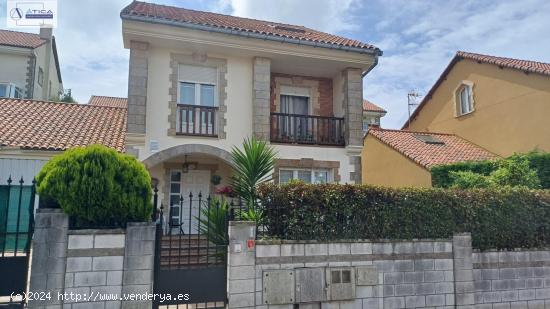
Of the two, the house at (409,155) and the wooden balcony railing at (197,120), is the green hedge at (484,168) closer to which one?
the house at (409,155)

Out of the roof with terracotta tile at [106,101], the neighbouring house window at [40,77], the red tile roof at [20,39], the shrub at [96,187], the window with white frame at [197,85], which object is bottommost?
the shrub at [96,187]

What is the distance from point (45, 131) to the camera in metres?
11.1

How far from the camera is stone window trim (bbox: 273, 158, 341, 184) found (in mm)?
11016

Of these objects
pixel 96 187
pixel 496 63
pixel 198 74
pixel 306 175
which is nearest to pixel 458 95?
pixel 496 63

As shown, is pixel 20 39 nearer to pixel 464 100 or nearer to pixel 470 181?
pixel 470 181

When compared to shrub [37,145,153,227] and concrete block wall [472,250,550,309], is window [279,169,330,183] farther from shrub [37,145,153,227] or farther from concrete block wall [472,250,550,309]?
shrub [37,145,153,227]

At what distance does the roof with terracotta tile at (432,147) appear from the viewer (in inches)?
598

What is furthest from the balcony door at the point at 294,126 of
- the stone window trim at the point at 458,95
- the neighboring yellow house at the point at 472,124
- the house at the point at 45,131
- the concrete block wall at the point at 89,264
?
the stone window trim at the point at 458,95

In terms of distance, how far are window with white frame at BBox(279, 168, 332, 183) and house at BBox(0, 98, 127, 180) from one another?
4.76 meters

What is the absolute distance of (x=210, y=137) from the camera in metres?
10.6

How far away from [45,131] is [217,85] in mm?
5416

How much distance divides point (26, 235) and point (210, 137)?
562 cm

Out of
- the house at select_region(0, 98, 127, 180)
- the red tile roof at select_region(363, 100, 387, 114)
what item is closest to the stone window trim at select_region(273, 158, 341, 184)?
the house at select_region(0, 98, 127, 180)

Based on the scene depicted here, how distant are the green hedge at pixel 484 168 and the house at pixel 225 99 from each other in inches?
153
